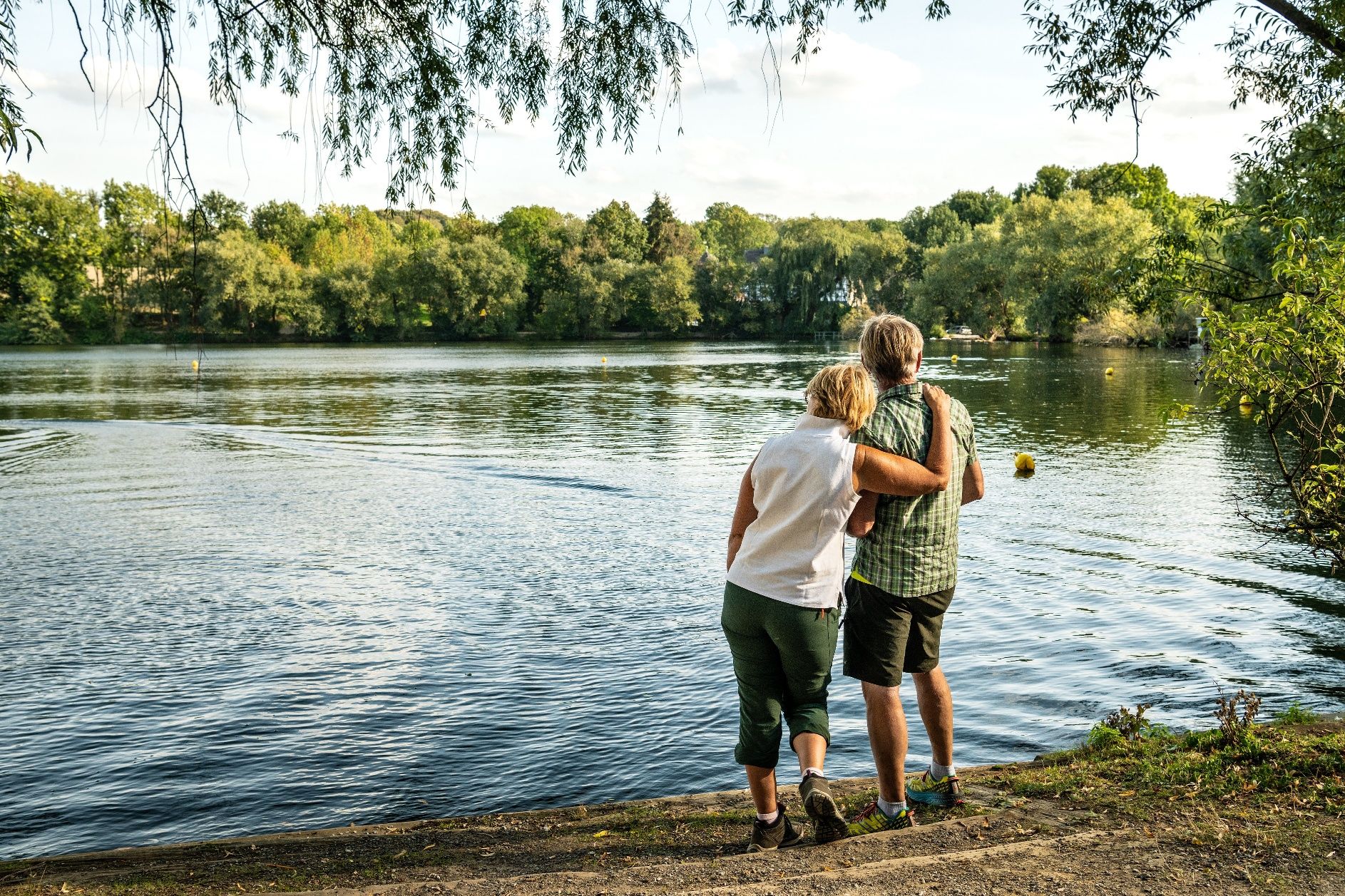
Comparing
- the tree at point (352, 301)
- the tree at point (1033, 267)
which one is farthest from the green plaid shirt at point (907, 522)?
the tree at point (352, 301)

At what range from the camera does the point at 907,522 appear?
4.30 metres

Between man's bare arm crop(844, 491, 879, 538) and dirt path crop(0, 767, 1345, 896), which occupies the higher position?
man's bare arm crop(844, 491, 879, 538)

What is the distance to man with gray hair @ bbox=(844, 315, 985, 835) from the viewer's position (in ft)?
13.9

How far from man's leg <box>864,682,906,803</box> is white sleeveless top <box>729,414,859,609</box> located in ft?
1.43

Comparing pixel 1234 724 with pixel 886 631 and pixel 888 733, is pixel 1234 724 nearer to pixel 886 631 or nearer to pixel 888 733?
pixel 888 733

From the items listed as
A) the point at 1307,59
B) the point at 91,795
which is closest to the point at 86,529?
the point at 91,795

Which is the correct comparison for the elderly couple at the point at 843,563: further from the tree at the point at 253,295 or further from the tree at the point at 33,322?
the tree at the point at 33,322

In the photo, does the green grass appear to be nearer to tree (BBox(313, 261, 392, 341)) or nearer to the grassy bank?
the grassy bank

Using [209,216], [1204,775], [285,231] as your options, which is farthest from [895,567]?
[285,231]

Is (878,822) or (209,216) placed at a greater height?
(209,216)

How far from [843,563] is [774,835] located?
3.89ft

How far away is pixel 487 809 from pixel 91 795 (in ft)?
7.86

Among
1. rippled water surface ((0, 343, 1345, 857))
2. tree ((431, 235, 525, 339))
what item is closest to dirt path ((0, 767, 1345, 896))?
rippled water surface ((0, 343, 1345, 857))

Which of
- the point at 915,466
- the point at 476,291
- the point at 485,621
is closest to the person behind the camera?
the point at 915,466
